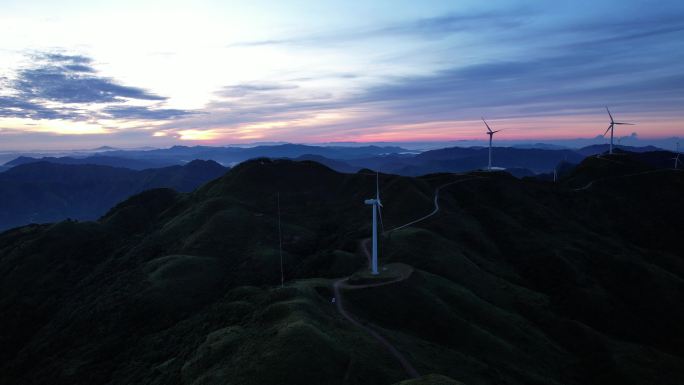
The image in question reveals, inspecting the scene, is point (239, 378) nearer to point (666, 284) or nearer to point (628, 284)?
point (628, 284)

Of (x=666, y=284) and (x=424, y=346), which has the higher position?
(x=424, y=346)

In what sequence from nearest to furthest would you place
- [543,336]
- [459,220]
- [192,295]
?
[543,336]
[192,295]
[459,220]

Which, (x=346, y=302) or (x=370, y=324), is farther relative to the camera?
(x=346, y=302)

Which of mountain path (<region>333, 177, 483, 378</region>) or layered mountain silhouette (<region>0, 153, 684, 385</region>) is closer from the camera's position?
mountain path (<region>333, 177, 483, 378</region>)

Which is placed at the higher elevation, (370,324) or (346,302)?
(346,302)

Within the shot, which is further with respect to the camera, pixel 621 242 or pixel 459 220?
pixel 621 242

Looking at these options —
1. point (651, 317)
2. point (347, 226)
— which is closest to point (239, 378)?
point (347, 226)

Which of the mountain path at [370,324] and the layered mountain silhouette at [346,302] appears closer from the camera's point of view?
the mountain path at [370,324]

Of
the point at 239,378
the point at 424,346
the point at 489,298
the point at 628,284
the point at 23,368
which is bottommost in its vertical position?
the point at 23,368
